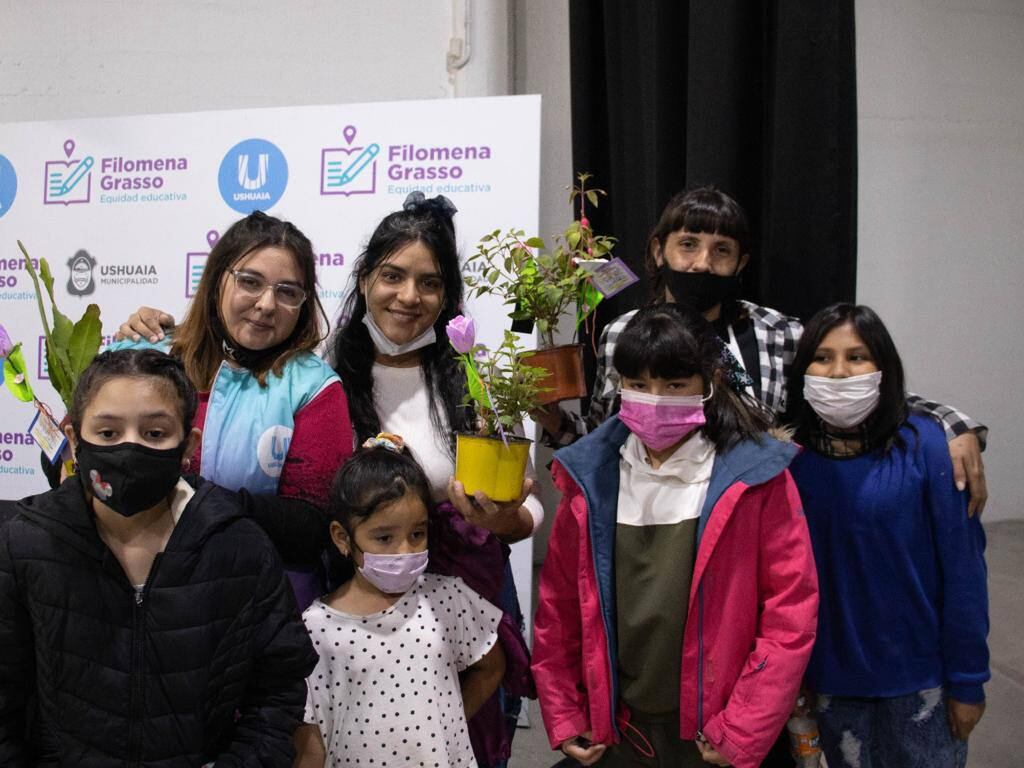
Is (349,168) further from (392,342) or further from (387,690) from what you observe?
(387,690)

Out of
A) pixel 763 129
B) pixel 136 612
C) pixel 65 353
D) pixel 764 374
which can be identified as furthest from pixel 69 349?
pixel 763 129

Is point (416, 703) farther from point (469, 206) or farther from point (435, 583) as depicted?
point (469, 206)

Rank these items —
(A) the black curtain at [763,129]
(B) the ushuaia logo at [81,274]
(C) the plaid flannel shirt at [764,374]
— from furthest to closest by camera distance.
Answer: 1. (B) the ushuaia logo at [81,274]
2. (A) the black curtain at [763,129]
3. (C) the plaid flannel shirt at [764,374]

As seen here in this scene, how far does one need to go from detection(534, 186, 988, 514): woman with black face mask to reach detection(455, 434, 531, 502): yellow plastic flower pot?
353mm

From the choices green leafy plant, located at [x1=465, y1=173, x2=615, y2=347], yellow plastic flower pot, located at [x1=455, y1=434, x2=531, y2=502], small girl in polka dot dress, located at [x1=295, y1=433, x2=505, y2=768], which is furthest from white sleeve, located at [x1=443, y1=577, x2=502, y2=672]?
green leafy plant, located at [x1=465, y1=173, x2=615, y2=347]

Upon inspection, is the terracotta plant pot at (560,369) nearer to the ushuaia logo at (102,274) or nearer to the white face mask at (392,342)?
the white face mask at (392,342)

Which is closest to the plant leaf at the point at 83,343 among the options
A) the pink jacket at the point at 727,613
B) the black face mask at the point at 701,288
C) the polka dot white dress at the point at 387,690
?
the polka dot white dress at the point at 387,690

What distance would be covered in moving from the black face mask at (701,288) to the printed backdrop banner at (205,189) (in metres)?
1.21

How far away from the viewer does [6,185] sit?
3717 mm

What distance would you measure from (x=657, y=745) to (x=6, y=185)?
11.9ft

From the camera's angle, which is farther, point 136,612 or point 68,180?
point 68,180

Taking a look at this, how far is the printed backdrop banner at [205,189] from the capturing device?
322cm

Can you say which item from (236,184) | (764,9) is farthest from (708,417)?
(236,184)

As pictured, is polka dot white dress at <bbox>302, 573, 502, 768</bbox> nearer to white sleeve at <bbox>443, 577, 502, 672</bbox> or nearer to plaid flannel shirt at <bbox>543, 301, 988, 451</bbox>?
white sleeve at <bbox>443, 577, 502, 672</bbox>
